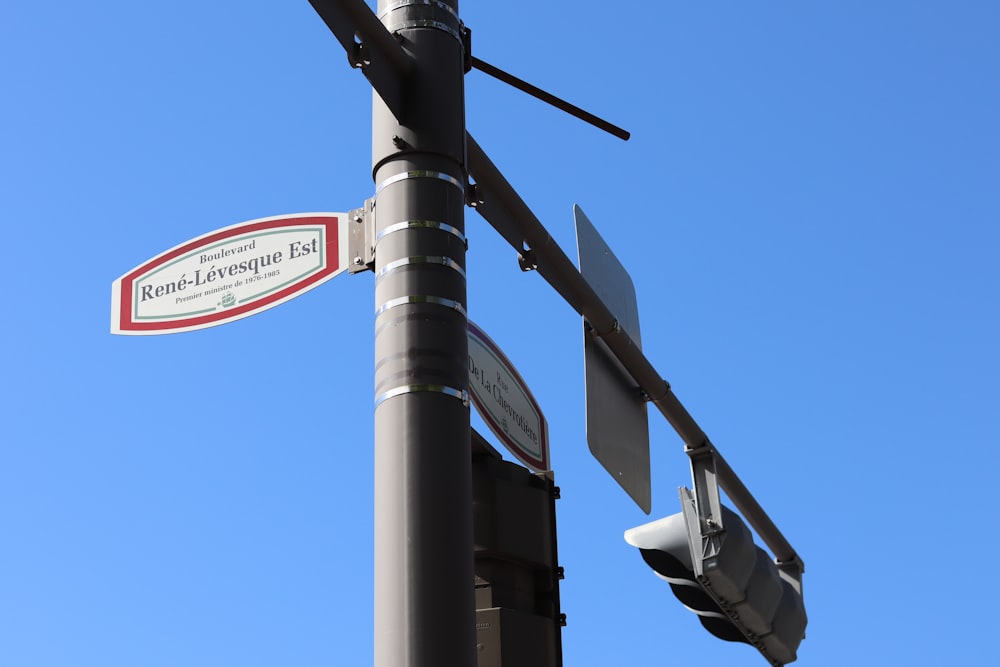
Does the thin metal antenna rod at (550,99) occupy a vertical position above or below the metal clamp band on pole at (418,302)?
above

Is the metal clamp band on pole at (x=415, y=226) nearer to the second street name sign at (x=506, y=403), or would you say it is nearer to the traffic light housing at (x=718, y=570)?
the second street name sign at (x=506, y=403)

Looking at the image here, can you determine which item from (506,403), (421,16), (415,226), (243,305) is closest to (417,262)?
(415,226)

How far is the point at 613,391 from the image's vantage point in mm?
6383

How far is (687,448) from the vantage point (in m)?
7.55

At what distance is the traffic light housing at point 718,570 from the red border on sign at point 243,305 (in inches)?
123

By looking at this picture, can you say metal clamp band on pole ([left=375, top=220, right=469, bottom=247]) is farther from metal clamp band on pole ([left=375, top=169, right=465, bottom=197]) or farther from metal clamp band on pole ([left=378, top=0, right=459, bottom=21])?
metal clamp band on pole ([left=378, top=0, right=459, bottom=21])

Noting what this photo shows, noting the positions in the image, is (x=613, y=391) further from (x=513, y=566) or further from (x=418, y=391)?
(x=418, y=391)

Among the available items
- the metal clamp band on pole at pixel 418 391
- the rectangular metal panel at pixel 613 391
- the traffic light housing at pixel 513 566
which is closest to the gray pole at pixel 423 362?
the metal clamp band on pole at pixel 418 391

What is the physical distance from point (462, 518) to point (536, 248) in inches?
69.0

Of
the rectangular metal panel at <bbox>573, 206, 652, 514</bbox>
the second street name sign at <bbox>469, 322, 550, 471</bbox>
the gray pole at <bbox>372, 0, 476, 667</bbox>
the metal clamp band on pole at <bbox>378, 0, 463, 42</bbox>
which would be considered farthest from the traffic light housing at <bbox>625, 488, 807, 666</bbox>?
the metal clamp band on pole at <bbox>378, 0, 463, 42</bbox>

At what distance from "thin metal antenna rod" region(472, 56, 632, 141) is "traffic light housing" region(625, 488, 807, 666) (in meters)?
2.24

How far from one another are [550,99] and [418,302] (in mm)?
1510

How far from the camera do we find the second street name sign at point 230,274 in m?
4.53

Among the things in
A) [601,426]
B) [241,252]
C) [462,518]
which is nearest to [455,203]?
[241,252]
